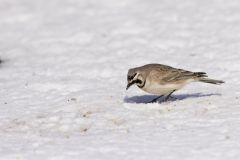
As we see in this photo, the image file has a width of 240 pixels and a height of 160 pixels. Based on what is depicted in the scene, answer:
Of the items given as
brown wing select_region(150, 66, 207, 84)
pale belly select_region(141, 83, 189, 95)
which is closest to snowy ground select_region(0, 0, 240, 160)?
pale belly select_region(141, 83, 189, 95)

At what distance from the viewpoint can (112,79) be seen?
10.6m

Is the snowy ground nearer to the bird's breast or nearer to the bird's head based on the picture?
the bird's breast

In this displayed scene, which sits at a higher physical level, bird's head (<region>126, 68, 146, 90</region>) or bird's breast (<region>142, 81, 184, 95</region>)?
bird's head (<region>126, 68, 146, 90</region>)

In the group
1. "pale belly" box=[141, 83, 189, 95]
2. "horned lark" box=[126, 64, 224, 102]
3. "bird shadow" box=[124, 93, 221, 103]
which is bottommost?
"bird shadow" box=[124, 93, 221, 103]

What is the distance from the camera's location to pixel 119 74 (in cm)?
1077

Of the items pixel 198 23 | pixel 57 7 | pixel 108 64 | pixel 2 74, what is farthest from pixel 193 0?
pixel 2 74

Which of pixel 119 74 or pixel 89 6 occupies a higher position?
pixel 89 6

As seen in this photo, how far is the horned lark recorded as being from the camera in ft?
28.9

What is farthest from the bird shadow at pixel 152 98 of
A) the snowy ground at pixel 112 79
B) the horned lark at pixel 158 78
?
the horned lark at pixel 158 78

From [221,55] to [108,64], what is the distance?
1655 millimetres

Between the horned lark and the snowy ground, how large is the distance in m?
0.21

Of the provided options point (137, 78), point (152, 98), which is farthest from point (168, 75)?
point (152, 98)

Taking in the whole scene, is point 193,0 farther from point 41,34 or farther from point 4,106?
point 4,106

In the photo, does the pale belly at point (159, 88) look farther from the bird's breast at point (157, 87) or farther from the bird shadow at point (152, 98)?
the bird shadow at point (152, 98)
